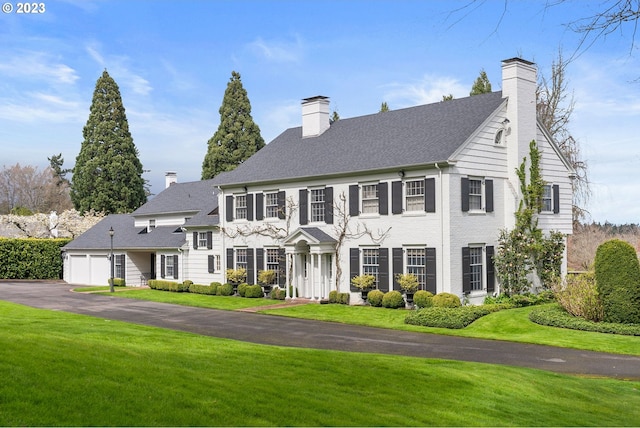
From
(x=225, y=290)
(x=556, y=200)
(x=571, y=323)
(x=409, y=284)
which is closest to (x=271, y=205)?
(x=225, y=290)

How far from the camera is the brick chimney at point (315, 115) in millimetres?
37844

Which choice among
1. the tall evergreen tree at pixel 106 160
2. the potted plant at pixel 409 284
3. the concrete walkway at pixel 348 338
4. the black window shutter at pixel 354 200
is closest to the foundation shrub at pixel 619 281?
the concrete walkway at pixel 348 338

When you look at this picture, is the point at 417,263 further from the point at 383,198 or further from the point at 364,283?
the point at 383,198

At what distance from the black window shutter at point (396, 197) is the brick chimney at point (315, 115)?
30.4 feet

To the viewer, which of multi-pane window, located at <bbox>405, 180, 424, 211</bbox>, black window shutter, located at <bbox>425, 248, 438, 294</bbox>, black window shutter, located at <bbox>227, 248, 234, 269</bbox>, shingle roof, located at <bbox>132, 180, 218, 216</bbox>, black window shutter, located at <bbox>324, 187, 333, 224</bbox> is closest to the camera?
black window shutter, located at <bbox>425, 248, 438, 294</bbox>

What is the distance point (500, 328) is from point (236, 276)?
1741 centimetres

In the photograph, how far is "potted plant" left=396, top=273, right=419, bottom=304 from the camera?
28.7 meters

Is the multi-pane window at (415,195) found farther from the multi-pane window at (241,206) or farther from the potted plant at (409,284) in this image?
the multi-pane window at (241,206)

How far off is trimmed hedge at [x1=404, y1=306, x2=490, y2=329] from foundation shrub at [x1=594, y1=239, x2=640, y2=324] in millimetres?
4647

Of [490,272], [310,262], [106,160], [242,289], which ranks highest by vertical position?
[106,160]

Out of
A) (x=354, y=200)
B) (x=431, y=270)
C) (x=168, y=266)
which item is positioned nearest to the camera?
(x=431, y=270)

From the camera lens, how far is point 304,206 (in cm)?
3403

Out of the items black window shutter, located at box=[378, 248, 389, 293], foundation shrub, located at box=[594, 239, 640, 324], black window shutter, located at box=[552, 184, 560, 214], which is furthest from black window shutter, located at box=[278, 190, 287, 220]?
foundation shrub, located at box=[594, 239, 640, 324]

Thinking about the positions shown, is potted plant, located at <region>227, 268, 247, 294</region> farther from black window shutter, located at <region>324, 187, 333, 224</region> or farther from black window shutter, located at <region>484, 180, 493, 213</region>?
black window shutter, located at <region>484, 180, 493, 213</region>
